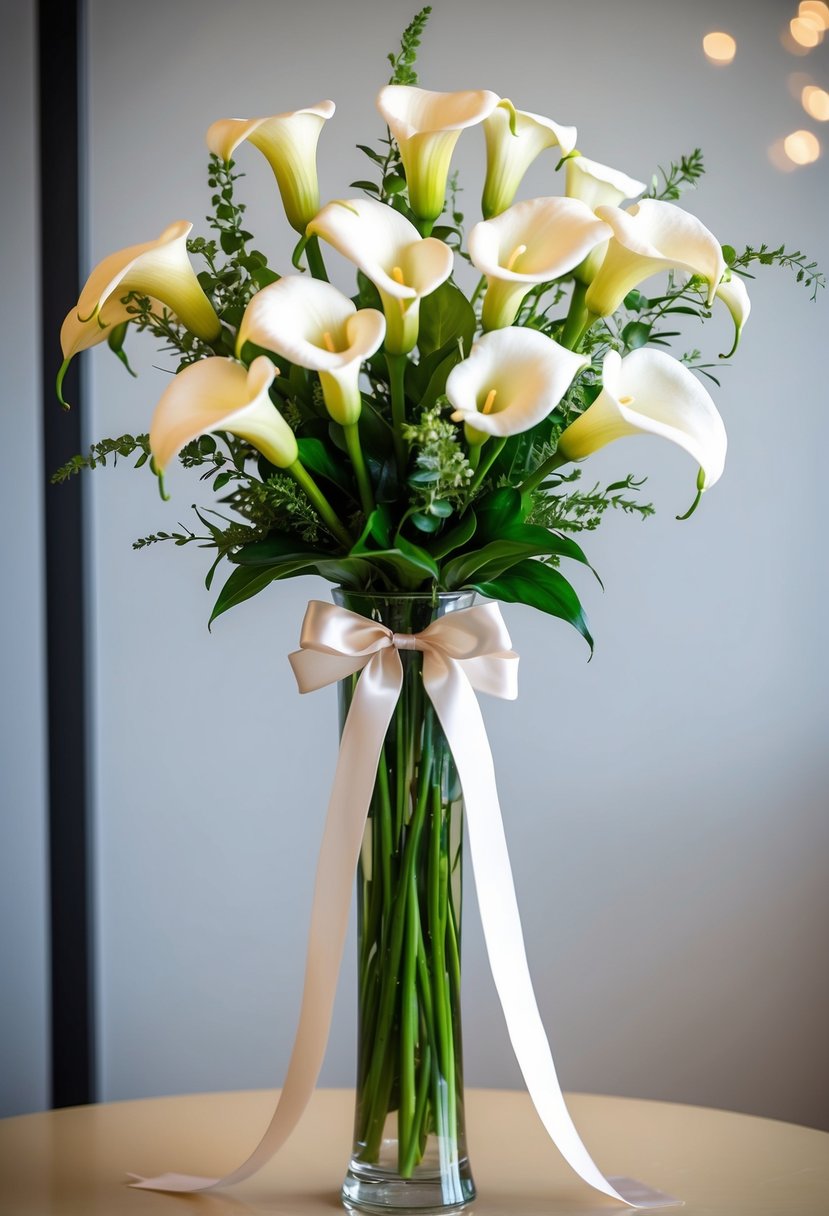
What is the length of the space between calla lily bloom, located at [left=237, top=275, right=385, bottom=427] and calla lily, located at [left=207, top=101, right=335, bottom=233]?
0.10 metres

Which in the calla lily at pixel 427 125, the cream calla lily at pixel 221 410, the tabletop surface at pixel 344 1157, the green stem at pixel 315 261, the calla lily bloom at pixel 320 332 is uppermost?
the calla lily at pixel 427 125

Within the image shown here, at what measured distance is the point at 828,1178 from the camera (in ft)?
3.08

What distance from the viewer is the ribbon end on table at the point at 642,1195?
89cm

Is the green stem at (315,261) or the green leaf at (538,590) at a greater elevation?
the green stem at (315,261)

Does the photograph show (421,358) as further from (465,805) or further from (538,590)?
(465,805)

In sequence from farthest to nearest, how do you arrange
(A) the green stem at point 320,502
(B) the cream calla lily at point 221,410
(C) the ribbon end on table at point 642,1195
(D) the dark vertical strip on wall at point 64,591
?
(D) the dark vertical strip on wall at point 64,591, (C) the ribbon end on table at point 642,1195, (A) the green stem at point 320,502, (B) the cream calla lily at point 221,410

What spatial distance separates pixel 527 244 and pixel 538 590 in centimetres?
23

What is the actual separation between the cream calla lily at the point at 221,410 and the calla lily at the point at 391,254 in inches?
3.3

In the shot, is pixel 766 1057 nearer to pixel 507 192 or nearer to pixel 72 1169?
pixel 72 1169

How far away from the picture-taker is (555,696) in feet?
5.53

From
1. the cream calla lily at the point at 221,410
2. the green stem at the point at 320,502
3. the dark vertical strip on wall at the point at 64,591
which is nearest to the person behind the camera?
the cream calla lily at the point at 221,410

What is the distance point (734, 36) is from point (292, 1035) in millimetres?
1503

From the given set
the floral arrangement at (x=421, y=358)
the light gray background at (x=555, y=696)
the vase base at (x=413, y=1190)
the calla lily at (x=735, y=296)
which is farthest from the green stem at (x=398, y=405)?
the light gray background at (x=555, y=696)

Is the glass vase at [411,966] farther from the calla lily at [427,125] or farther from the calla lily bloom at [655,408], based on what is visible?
the calla lily at [427,125]
